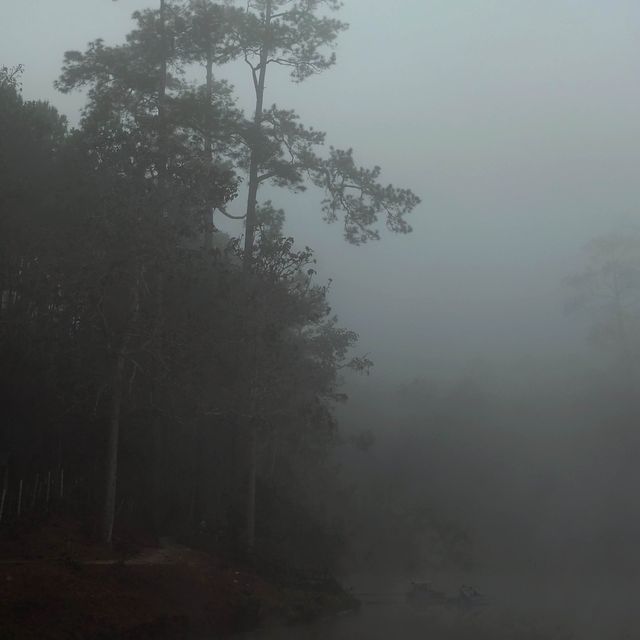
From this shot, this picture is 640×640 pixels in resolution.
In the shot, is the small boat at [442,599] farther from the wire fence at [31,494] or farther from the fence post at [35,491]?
the fence post at [35,491]

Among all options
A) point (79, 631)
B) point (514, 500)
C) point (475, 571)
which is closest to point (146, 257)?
point (79, 631)

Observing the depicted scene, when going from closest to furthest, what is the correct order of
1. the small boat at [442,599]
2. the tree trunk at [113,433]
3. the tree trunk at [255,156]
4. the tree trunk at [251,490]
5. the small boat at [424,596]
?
the tree trunk at [113,433] < the small boat at [442,599] < the tree trunk at [251,490] < the small boat at [424,596] < the tree trunk at [255,156]

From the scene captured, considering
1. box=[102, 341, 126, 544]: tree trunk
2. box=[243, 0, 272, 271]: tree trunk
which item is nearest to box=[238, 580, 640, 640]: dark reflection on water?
box=[102, 341, 126, 544]: tree trunk

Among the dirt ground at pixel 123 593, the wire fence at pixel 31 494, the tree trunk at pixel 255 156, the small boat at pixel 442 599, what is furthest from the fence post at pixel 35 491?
the small boat at pixel 442 599

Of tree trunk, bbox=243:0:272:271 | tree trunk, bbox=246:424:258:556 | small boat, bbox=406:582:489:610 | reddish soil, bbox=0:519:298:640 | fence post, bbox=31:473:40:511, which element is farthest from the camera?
tree trunk, bbox=243:0:272:271

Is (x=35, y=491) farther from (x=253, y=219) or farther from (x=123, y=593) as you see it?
(x=253, y=219)

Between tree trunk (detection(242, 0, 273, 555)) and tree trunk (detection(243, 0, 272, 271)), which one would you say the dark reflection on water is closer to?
tree trunk (detection(242, 0, 273, 555))

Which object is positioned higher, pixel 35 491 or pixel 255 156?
pixel 255 156

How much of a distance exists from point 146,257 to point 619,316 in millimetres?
36555

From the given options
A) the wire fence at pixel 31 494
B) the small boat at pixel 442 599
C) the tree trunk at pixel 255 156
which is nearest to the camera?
the wire fence at pixel 31 494

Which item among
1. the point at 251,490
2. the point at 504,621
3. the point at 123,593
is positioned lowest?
the point at 504,621

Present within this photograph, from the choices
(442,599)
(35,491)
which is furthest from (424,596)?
(35,491)

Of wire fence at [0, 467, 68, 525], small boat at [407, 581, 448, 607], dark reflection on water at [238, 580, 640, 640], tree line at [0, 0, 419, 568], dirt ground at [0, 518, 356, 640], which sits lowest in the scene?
small boat at [407, 581, 448, 607]

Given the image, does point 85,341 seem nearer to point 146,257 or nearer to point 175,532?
point 146,257
